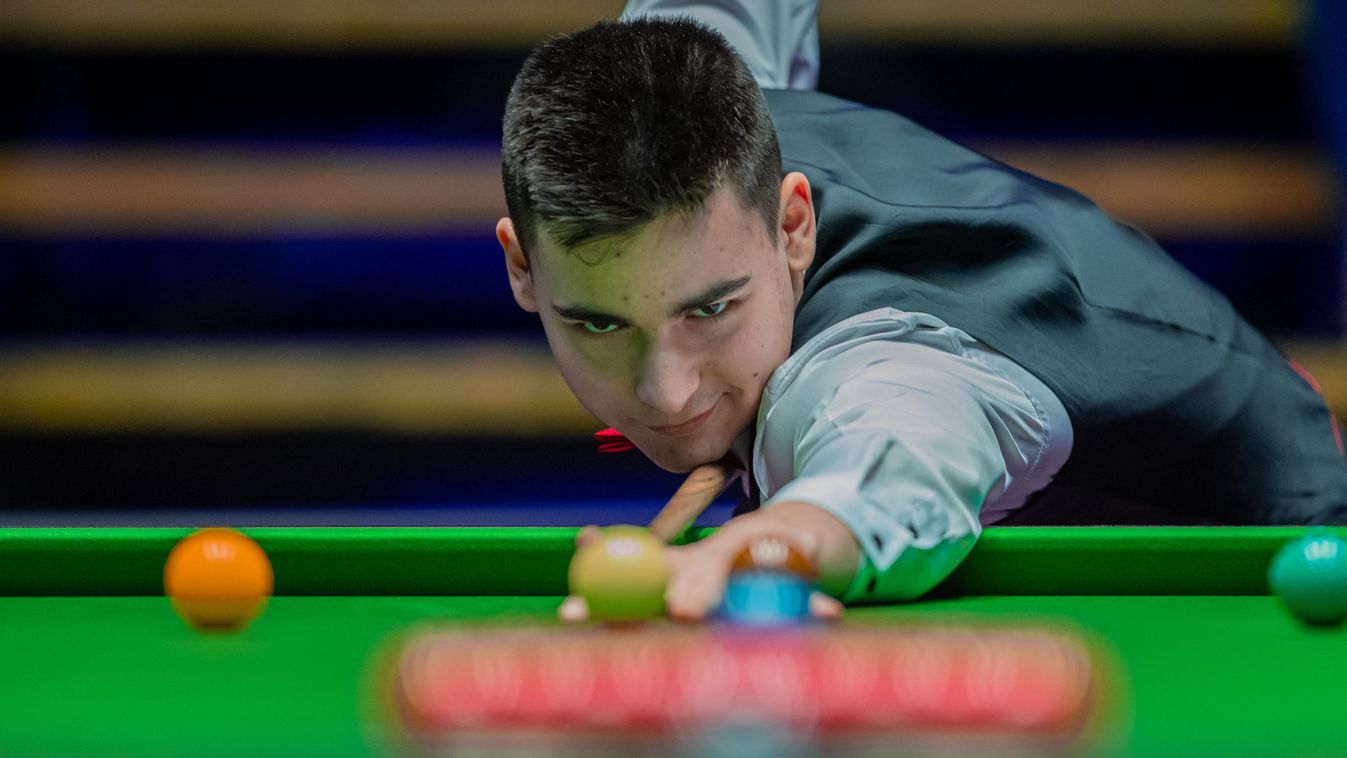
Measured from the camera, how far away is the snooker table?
1234 mm

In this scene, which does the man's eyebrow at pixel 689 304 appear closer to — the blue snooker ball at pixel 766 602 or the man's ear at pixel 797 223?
the man's ear at pixel 797 223

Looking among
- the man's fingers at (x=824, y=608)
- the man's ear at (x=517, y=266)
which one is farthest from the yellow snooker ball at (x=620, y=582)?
the man's ear at (x=517, y=266)

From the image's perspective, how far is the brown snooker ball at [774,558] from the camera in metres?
1.59

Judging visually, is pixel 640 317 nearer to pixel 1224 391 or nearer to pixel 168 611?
pixel 168 611

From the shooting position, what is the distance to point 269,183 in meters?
5.88

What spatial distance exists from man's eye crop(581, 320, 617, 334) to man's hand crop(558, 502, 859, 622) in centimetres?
39

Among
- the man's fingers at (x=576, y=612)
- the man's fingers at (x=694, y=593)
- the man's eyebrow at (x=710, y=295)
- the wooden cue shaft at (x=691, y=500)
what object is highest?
the man's eyebrow at (x=710, y=295)

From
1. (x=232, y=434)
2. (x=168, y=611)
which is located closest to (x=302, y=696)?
(x=168, y=611)

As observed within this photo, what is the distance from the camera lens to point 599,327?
6.97ft

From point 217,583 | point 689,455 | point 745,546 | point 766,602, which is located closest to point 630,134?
point 689,455

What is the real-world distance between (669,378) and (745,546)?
19.7 inches

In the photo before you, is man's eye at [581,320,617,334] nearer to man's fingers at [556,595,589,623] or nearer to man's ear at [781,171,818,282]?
man's ear at [781,171,818,282]

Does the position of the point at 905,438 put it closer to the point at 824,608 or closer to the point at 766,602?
the point at 824,608

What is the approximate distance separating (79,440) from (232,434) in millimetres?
588
